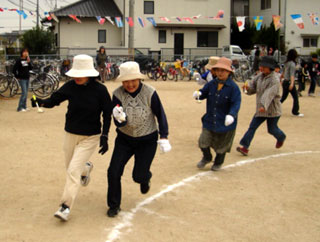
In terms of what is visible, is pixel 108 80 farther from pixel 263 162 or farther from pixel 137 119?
pixel 137 119

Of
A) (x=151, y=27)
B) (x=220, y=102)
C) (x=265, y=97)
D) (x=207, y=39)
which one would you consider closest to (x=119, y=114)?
(x=220, y=102)

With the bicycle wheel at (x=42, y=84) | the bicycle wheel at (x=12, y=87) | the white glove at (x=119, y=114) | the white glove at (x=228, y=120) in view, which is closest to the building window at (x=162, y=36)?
the bicycle wheel at (x=42, y=84)

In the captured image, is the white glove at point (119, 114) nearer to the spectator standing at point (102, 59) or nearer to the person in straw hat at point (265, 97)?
the person in straw hat at point (265, 97)

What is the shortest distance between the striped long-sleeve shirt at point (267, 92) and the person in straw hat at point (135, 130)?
3.14m

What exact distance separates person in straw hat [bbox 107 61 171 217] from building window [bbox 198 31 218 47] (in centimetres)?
3994

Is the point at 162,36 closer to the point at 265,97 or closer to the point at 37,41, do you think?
the point at 37,41

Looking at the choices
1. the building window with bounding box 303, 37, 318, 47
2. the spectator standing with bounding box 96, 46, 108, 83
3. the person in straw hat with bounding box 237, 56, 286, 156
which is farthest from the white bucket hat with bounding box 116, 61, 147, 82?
the building window with bounding box 303, 37, 318, 47

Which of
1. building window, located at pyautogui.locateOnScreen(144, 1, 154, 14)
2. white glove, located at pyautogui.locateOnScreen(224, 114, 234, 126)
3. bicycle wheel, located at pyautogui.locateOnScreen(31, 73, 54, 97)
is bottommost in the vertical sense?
white glove, located at pyautogui.locateOnScreen(224, 114, 234, 126)

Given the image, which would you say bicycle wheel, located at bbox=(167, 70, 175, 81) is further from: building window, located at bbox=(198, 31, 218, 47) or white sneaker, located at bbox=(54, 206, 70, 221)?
white sneaker, located at bbox=(54, 206, 70, 221)

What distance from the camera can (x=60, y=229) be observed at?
4.41 meters

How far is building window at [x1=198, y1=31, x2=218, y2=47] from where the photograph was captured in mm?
43934

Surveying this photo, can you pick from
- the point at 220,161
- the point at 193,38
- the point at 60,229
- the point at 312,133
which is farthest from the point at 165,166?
the point at 193,38

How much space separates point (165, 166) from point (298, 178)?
77.8 inches

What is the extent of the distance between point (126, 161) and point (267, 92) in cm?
349
